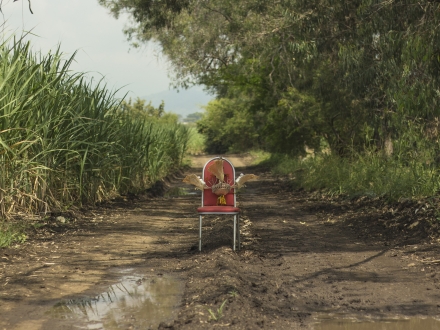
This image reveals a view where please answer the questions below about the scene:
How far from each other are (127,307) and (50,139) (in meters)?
5.50

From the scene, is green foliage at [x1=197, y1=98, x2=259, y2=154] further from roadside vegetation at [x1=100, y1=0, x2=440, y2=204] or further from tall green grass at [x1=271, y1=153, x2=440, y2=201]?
tall green grass at [x1=271, y1=153, x2=440, y2=201]

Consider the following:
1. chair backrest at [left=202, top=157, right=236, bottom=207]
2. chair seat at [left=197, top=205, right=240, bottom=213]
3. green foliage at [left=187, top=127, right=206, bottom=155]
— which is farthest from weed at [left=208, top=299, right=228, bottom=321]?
green foliage at [left=187, top=127, right=206, bottom=155]

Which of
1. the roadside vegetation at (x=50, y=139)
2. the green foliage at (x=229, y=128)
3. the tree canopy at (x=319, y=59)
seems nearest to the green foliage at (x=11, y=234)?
the roadside vegetation at (x=50, y=139)

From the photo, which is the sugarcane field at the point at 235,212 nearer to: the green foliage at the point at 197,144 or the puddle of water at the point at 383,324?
the puddle of water at the point at 383,324

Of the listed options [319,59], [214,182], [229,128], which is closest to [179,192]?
[319,59]

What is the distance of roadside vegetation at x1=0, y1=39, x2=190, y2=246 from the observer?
9.89 m

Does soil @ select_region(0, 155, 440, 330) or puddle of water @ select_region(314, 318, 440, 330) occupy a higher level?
soil @ select_region(0, 155, 440, 330)

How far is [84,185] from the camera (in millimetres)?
12773

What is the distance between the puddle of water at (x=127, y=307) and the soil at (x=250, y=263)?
0.12 metres

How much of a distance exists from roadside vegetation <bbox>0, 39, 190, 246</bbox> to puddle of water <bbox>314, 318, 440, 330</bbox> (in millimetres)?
4955

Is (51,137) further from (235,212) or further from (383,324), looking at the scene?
(383,324)

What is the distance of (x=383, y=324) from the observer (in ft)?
17.8

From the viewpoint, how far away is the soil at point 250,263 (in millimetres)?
5762

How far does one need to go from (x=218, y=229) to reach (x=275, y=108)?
14.4 metres
